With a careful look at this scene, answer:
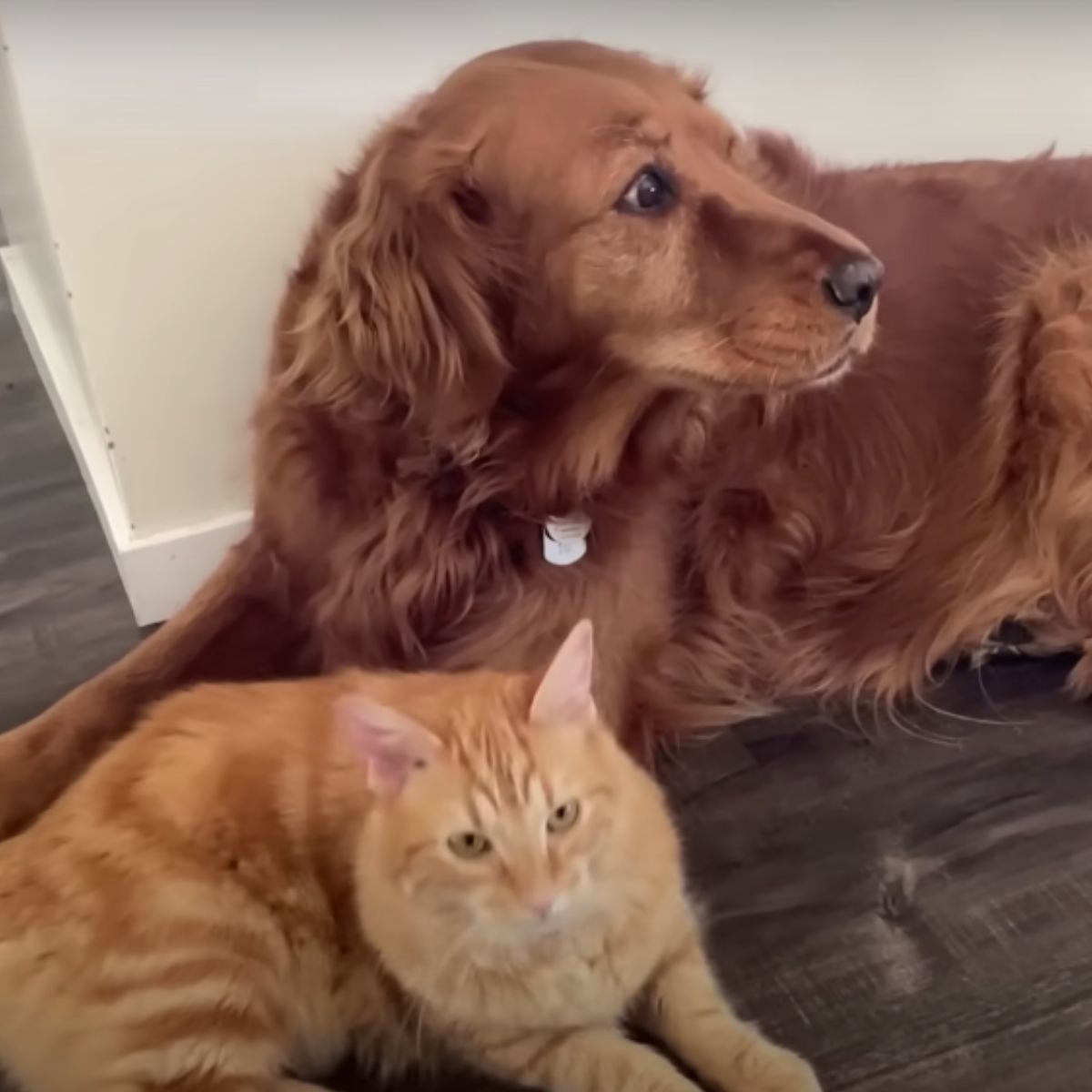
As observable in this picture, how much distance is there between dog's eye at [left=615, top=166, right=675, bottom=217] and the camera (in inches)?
51.4

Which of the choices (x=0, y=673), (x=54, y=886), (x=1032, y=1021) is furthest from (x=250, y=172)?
(x=1032, y=1021)

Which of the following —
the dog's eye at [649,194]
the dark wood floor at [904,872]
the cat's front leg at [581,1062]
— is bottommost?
the dark wood floor at [904,872]

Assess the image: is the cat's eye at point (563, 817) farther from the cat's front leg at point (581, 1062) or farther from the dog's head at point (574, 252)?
the dog's head at point (574, 252)

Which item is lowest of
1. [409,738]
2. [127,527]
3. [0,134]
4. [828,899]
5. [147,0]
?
[828,899]

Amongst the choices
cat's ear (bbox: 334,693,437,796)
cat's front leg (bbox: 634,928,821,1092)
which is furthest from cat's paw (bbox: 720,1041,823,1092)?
cat's ear (bbox: 334,693,437,796)

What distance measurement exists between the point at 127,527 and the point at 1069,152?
153cm

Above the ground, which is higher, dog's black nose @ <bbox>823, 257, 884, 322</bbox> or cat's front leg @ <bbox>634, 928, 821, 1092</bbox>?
dog's black nose @ <bbox>823, 257, 884, 322</bbox>

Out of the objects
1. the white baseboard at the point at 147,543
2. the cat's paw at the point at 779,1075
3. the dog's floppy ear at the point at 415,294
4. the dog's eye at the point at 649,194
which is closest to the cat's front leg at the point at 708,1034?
the cat's paw at the point at 779,1075

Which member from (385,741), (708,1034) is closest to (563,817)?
(385,741)

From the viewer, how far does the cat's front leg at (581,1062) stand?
3.95 feet

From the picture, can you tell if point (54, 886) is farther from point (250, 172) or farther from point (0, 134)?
point (0, 134)

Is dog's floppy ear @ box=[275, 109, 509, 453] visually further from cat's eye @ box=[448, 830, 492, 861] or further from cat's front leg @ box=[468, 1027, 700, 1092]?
cat's front leg @ box=[468, 1027, 700, 1092]

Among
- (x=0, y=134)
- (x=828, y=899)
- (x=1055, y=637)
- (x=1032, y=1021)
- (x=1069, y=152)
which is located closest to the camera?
(x=1032, y=1021)

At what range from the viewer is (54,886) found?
1221 millimetres
